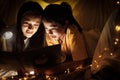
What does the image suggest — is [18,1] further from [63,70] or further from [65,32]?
[63,70]

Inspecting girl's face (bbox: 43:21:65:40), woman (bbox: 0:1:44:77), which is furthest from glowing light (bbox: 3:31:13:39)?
girl's face (bbox: 43:21:65:40)

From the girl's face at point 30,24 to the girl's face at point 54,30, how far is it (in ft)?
0.19

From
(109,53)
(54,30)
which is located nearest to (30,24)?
(54,30)

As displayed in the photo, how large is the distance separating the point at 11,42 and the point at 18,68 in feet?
0.70

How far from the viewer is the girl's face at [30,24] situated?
2.09m

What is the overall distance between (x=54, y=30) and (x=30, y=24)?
0.58 feet

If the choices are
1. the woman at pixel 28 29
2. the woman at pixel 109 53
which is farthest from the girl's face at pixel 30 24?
the woman at pixel 109 53

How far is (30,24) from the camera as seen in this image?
209 cm

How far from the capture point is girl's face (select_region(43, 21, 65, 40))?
2.09 metres

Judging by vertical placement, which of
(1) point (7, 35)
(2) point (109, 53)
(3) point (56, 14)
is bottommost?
(2) point (109, 53)

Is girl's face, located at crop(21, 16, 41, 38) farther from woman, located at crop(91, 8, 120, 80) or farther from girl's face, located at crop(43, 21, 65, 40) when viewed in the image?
woman, located at crop(91, 8, 120, 80)

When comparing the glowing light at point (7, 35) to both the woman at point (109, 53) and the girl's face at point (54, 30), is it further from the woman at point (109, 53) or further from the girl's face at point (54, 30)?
the woman at point (109, 53)

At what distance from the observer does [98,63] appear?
6.16 feet

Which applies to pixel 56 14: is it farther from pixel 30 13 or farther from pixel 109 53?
pixel 109 53
